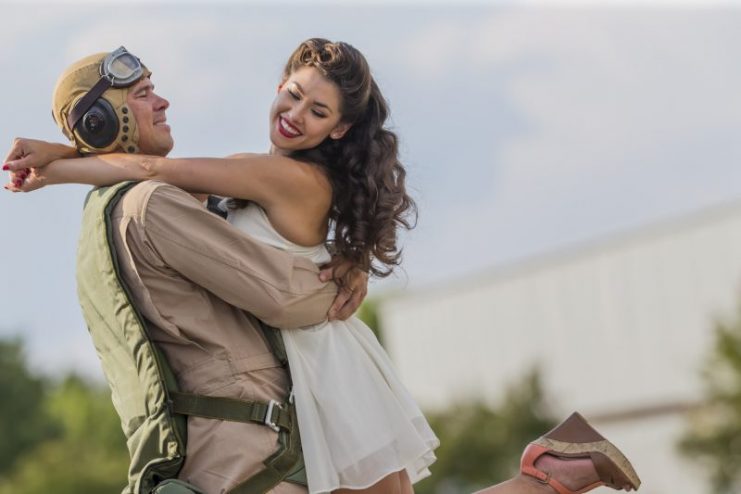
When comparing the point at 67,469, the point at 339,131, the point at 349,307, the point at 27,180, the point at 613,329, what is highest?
the point at 339,131

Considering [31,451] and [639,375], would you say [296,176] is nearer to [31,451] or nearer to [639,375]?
[639,375]

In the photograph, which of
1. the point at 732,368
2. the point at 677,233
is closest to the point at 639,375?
the point at 677,233

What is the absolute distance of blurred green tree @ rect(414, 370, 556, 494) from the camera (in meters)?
34.3

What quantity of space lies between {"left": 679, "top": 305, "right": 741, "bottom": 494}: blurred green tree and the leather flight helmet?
2235 cm

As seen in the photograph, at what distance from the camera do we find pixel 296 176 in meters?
5.25

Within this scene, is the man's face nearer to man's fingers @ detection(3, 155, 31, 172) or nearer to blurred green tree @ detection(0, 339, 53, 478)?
man's fingers @ detection(3, 155, 31, 172)

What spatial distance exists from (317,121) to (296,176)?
21cm

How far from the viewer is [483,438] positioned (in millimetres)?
34656

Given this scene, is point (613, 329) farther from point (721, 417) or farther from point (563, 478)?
point (563, 478)

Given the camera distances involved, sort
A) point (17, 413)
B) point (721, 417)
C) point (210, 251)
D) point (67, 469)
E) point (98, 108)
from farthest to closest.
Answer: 1. point (17, 413)
2. point (67, 469)
3. point (721, 417)
4. point (98, 108)
5. point (210, 251)

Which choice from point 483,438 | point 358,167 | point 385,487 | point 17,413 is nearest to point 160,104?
point 358,167

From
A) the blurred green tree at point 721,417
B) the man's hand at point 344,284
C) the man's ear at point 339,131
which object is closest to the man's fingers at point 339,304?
the man's hand at point 344,284

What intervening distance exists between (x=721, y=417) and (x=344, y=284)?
927 inches

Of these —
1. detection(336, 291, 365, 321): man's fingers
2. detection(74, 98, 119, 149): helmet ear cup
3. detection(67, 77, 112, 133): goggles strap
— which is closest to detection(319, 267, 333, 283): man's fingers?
detection(336, 291, 365, 321): man's fingers
